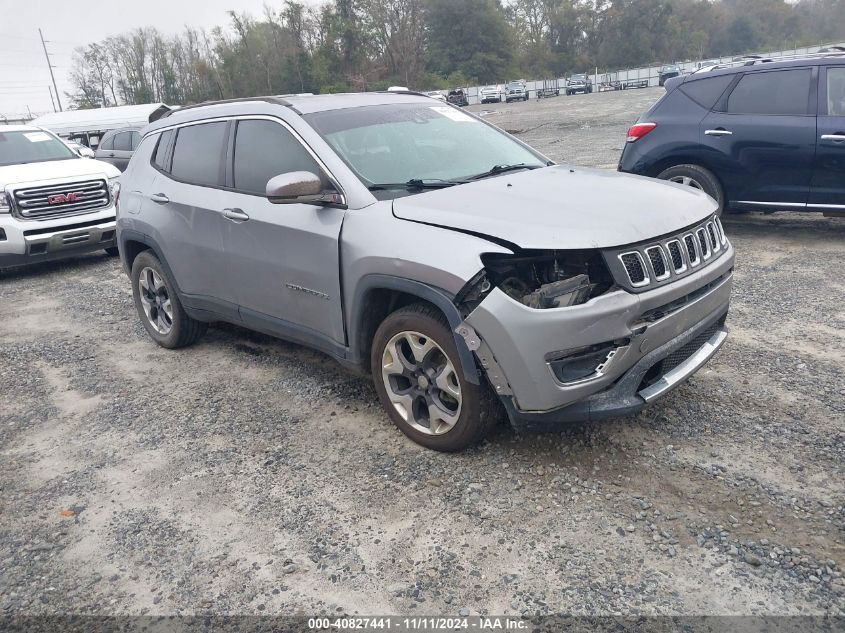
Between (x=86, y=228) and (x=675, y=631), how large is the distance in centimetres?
889

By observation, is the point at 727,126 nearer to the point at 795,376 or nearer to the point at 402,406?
the point at 795,376

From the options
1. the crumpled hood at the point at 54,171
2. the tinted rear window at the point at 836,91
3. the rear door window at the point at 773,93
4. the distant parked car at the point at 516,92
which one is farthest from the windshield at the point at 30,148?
the distant parked car at the point at 516,92

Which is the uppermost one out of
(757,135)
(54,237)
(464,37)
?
(464,37)

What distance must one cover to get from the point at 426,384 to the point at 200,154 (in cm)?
260

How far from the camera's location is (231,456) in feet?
13.1

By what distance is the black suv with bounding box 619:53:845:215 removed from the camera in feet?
23.0

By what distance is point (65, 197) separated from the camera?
9.20 metres

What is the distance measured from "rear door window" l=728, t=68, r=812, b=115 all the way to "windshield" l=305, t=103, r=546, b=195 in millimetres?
3841

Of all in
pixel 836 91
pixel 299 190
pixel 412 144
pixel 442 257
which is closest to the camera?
pixel 442 257

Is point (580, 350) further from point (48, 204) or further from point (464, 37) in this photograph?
point (464, 37)

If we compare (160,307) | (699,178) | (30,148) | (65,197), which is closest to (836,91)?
(699,178)

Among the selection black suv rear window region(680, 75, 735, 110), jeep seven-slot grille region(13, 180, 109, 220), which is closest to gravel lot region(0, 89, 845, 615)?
black suv rear window region(680, 75, 735, 110)

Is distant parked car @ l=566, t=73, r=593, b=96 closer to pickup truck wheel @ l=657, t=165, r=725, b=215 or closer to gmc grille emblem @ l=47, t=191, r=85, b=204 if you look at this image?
pickup truck wheel @ l=657, t=165, r=725, b=215

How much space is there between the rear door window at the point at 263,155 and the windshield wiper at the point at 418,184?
382 millimetres
